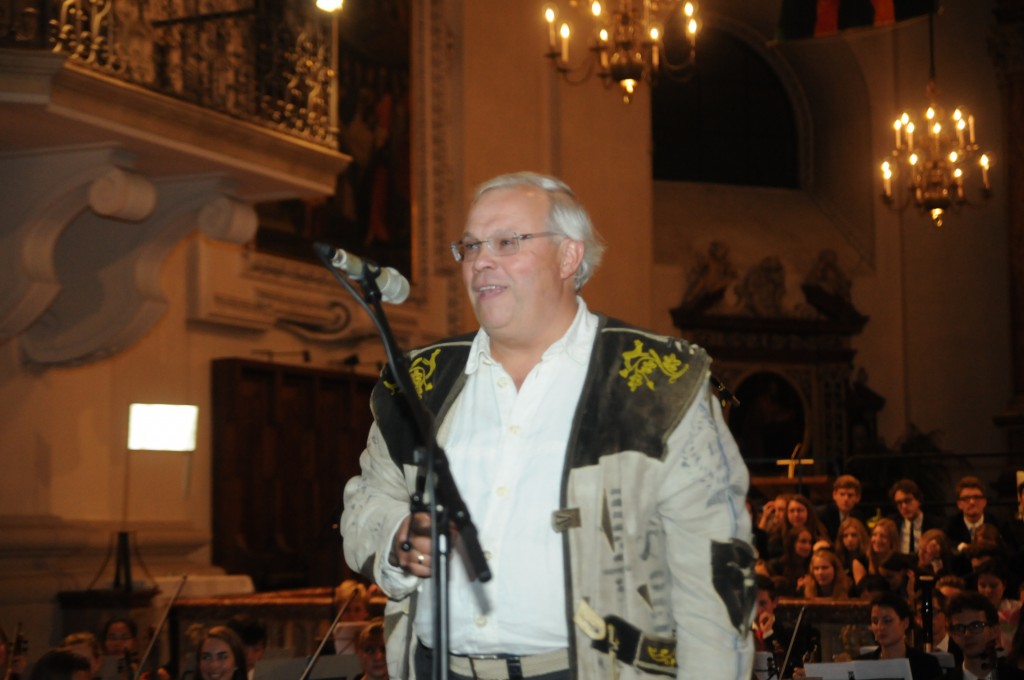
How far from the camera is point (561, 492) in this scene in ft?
10.5

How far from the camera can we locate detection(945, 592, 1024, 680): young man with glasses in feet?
24.3

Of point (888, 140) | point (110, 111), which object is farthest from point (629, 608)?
point (888, 140)

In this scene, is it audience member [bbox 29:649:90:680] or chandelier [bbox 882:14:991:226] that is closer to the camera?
audience member [bbox 29:649:90:680]

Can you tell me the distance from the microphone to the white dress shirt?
0.51 metres

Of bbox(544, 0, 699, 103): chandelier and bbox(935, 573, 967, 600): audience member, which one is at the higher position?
bbox(544, 0, 699, 103): chandelier

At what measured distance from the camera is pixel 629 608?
3162 millimetres

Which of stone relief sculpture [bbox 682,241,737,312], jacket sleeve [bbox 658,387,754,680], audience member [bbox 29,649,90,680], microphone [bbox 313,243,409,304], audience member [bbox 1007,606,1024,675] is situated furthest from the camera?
stone relief sculpture [bbox 682,241,737,312]

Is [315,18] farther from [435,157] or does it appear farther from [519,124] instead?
[519,124]

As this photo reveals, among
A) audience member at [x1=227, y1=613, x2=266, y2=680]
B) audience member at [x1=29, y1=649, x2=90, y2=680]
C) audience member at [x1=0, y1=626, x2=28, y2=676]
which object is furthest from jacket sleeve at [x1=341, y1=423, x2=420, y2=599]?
audience member at [x1=227, y1=613, x2=266, y2=680]

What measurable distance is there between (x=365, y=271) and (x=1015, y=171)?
20.9m

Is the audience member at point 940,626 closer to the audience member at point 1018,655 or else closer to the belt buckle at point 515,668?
the audience member at point 1018,655

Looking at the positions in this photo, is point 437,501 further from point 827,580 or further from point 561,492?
point 827,580

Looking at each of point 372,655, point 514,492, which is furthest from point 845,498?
point 514,492

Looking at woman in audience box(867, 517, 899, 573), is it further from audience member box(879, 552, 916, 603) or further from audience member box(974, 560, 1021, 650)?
audience member box(974, 560, 1021, 650)
